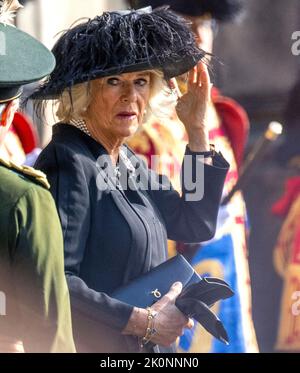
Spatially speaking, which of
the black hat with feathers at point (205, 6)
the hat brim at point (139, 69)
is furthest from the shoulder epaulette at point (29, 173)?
the black hat with feathers at point (205, 6)

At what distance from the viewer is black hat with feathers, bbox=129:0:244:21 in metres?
5.20

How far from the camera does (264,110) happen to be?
6727mm

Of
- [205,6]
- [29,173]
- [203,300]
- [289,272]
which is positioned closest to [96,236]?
[203,300]

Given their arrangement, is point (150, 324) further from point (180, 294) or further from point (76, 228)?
point (76, 228)

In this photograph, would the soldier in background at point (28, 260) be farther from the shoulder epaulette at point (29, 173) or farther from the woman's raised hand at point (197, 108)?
the woman's raised hand at point (197, 108)

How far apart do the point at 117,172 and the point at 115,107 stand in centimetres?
17

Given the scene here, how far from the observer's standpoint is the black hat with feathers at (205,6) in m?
5.20

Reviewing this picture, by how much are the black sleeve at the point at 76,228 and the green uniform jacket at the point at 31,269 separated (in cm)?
28

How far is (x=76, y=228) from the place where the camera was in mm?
Result: 3945
